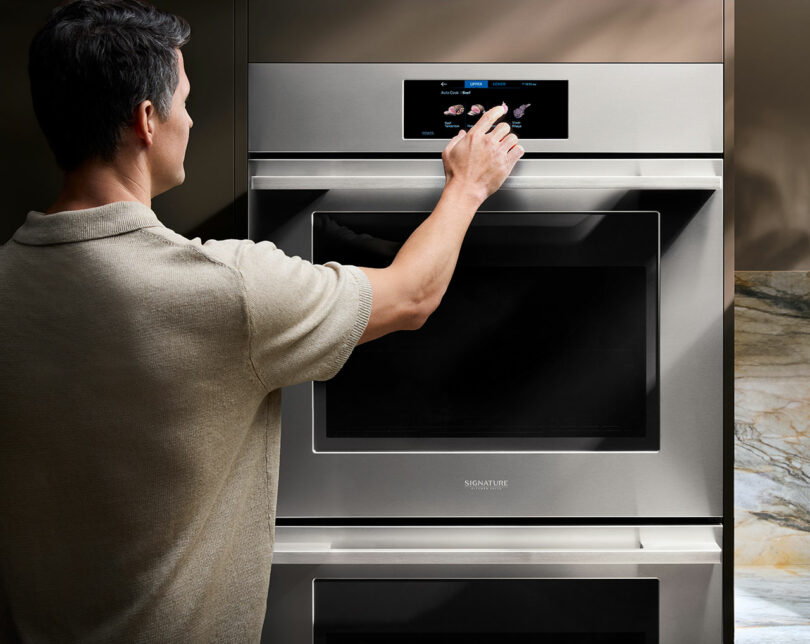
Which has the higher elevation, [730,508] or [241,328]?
[241,328]

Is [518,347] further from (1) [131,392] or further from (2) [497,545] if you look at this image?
(1) [131,392]

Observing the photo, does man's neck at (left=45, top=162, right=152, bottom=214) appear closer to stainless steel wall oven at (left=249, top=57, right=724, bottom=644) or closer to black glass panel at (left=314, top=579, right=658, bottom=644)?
stainless steel wall oven at (left=249, top=57, right=724, bottom=644)

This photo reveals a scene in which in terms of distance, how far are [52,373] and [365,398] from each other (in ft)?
1.37

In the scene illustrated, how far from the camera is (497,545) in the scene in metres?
0.95

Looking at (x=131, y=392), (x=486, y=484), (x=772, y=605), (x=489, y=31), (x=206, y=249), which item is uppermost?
(x=489, y=31)

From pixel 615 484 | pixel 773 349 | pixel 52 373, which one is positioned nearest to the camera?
pixel 52 373

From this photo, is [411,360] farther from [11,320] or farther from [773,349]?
[773,349]

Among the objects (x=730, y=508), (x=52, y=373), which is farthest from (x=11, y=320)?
(x=730, y=508)

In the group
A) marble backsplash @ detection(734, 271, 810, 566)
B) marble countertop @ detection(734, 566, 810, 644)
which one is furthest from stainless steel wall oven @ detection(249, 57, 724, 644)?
marble backsplash @ detection(734, 271, 810, 566)

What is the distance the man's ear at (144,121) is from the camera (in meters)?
0.70

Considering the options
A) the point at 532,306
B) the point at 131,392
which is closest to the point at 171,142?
the point at 131,392

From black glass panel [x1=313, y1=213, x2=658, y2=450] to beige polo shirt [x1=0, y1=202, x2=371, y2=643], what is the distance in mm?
246

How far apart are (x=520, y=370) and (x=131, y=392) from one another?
0.52 metres

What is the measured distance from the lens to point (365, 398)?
958 millimetres
